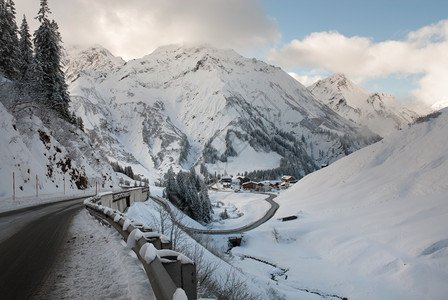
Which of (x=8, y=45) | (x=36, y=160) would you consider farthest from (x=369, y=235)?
(x=8, y=45)

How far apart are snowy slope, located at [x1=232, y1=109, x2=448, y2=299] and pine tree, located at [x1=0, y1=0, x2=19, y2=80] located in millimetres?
41305

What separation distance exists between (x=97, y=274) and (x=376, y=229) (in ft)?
118

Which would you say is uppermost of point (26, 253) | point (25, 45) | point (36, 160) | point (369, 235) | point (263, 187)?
point (25, 45)

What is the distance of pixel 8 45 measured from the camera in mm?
39344

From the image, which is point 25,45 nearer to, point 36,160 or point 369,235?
point 36,160

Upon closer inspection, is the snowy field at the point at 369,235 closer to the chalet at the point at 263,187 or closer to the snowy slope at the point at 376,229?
the snowy slope at the point at 376,229

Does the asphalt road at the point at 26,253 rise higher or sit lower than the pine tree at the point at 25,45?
lower

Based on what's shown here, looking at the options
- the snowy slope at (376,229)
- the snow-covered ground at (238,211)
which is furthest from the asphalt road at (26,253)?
the snow-covered ground at (238,211)

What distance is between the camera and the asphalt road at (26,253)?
14.8 feet

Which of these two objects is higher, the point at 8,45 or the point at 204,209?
the point at 8,45

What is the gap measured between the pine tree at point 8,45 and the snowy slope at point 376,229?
41305 mm

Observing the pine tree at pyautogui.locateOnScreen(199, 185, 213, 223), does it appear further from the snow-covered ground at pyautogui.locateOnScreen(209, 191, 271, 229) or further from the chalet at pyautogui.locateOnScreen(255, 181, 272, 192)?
the chalet at pyautogui.locateOnScreen(255, 181, 272, 192)

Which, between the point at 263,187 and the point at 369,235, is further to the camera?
the point at 263,187

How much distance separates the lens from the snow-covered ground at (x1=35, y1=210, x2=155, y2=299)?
4371 mm
